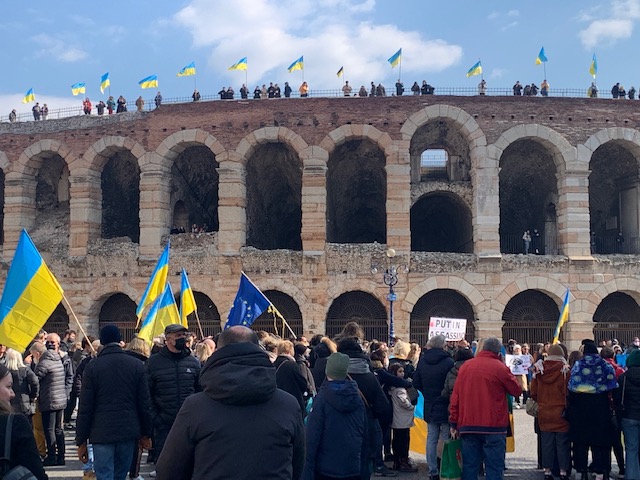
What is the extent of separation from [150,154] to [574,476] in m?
18.4

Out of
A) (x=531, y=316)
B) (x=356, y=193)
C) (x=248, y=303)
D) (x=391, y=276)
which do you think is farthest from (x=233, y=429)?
(x=356, y=193)

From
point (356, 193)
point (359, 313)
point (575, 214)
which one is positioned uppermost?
point (356, 193)

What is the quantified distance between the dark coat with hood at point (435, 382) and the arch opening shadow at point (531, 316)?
15.7m

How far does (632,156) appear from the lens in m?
24.2

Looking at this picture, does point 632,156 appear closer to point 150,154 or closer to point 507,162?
point 507,162

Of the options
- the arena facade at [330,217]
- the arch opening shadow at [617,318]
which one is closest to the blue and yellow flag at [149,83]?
the arena facade at [330,217]

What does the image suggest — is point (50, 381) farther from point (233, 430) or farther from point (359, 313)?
point (359, 313)

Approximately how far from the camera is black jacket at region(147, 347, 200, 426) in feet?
21.6

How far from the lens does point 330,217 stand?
84.1 feet

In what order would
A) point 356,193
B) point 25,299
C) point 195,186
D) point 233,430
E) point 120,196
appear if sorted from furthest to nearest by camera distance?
point 356,193 → point 120,196 → point 195,186 → point 25,299 → point 233,430

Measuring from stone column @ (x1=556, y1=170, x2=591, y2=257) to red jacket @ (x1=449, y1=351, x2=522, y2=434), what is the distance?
55.1 feet

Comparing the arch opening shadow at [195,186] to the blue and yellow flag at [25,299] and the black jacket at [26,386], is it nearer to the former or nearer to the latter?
the blue and yellow flag at [25,299]

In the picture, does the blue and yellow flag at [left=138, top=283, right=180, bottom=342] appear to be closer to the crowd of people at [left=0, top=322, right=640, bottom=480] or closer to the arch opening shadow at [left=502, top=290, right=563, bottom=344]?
the crowd of people at [left=0, top=322, right=640, bottom=480]

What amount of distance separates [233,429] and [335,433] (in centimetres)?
230
